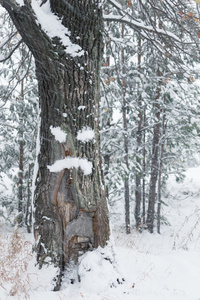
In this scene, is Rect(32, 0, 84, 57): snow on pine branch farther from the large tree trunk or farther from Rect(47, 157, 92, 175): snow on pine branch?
Rect(47, 157, 92, 175): snow on pine branch

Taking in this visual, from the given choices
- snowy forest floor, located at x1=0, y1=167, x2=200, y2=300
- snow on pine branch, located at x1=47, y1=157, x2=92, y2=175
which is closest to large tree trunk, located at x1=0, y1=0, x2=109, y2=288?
snow on pine branch, located at x1=47, y1=157, x2=92, y2=175

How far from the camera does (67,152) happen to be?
8.56ft

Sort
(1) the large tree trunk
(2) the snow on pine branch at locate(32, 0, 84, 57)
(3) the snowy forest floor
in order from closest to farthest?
(3) the snowy forest floor < (2) the snow on pine branch at locate(32, 0, 84, 57) < (1) the large tree trunk

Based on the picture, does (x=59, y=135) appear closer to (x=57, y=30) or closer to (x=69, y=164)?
(x=69, y=164)

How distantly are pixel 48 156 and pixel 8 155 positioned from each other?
7541 millimetres

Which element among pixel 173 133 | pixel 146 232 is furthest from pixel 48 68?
pixel 146 232

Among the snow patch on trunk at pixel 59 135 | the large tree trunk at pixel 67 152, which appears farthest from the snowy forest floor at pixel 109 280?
the snow patch on trunk at pixel 59 135

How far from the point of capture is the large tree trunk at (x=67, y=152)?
8.46ft

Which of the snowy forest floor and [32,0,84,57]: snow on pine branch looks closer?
the snowy forest floor

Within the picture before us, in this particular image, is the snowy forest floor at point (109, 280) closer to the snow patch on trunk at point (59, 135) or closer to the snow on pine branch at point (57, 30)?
the snow patch on trunk at point (59, 135)

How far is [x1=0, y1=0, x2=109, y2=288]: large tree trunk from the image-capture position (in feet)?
8.46

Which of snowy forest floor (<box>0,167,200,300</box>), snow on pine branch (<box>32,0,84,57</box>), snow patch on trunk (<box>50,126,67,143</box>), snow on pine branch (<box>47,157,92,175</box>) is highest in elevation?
snow on pine branch (<box>32,0,84,57</box>)

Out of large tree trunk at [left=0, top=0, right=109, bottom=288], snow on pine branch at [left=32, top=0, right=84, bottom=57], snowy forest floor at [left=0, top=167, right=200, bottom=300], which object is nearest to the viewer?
snowy forest floor at [left=0, top=167, right=200, bottom=300]

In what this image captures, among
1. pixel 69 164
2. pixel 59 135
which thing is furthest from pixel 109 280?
pixel 59 135
